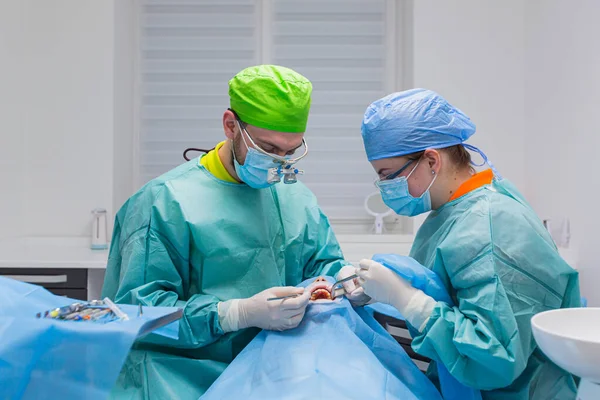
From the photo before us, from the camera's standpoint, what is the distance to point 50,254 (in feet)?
9.77

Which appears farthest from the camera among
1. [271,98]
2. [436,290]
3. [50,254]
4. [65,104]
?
[65,104]

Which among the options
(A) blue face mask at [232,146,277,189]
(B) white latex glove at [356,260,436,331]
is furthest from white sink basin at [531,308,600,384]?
(A) blue face mask at [232,146,277,189]

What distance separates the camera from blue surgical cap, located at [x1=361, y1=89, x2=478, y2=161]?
145 centimetres

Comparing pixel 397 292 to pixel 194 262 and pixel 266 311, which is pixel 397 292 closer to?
pixel 266 311

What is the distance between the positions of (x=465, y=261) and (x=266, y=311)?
456mm

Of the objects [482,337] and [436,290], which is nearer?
[482,337]

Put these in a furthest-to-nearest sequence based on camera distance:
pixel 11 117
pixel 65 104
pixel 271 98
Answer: pixel 65 104 → pixel 11 117 → pixel 271 98

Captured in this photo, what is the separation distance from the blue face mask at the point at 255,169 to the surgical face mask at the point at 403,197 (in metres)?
0.29

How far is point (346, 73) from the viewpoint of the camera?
12.0 feet

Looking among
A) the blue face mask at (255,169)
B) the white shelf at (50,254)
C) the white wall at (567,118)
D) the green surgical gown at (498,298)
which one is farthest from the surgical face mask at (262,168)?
the white wall at (567,118)

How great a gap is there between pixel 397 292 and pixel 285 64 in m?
2.56

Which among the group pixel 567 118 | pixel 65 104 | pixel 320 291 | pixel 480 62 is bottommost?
pixel 320 291

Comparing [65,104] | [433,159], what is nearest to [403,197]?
[433,159]

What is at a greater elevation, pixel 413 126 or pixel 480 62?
pixel 480 62
